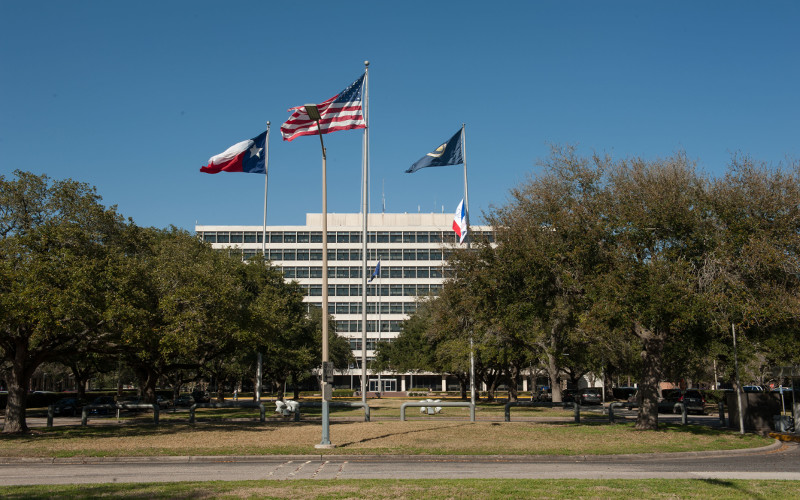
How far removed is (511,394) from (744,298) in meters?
34.0

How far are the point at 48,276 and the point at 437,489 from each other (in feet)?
52.9

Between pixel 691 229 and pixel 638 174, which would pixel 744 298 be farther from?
pixel 638 174

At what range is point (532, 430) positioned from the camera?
24375 millimetres

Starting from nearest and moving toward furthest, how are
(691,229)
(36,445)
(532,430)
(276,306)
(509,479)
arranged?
(509,479)
(36,445)
(691,229)
(532,430)
(276,306)

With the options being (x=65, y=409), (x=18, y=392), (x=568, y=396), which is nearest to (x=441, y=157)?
(x=18, y=392)

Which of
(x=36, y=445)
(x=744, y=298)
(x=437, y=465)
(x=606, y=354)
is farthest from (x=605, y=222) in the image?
(x=606, y=354)

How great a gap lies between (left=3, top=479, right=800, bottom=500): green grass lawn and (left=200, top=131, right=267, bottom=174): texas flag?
19.2 m

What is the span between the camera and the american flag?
24.6 metres

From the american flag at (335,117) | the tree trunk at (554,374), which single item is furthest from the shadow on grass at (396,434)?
the tree trunk at (554,374)

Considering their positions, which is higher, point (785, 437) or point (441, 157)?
point (441, 157)

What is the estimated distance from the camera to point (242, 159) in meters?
32.4

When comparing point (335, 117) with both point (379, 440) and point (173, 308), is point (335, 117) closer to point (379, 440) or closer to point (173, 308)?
point (173, 308)

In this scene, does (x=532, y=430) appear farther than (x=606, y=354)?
No

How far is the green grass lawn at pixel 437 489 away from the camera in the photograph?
11125mm
